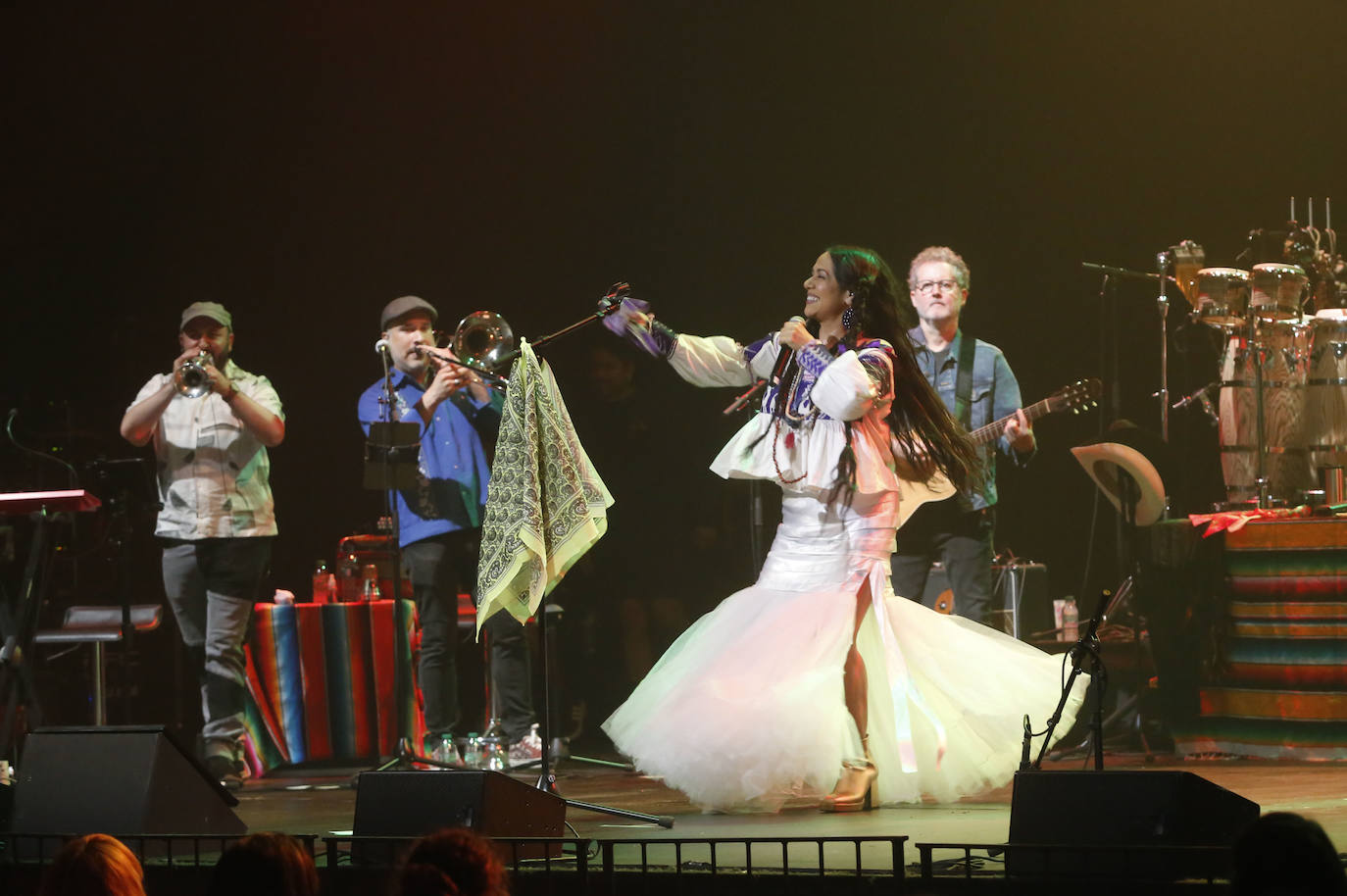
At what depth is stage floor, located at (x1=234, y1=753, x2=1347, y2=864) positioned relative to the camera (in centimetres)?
469

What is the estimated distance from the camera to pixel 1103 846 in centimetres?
339

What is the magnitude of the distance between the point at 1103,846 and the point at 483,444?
417 centimetres

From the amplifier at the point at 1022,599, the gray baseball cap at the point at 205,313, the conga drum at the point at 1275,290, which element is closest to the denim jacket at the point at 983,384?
the conga drum at the point at 1275,290

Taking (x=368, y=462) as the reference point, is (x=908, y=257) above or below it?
above

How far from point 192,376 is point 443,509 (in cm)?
119

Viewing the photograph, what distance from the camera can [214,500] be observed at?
6605 mm

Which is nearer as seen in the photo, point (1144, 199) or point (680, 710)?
point (680, 710)

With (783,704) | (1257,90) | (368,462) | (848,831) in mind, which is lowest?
(848,831)

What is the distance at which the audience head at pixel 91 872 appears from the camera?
2.53 metres

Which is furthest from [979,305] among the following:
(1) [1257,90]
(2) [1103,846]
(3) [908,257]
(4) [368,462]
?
(2) [1103,846]

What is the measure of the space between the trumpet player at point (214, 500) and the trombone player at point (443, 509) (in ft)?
1.82

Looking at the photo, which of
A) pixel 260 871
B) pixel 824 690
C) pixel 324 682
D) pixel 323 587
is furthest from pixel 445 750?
pixel 260 871

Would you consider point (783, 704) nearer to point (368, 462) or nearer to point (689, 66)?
point (368, 462)

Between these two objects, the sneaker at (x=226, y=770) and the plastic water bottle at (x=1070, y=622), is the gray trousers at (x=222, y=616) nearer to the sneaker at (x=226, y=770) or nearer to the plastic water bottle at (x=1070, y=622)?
the sneaker at (x=226, y=770)
